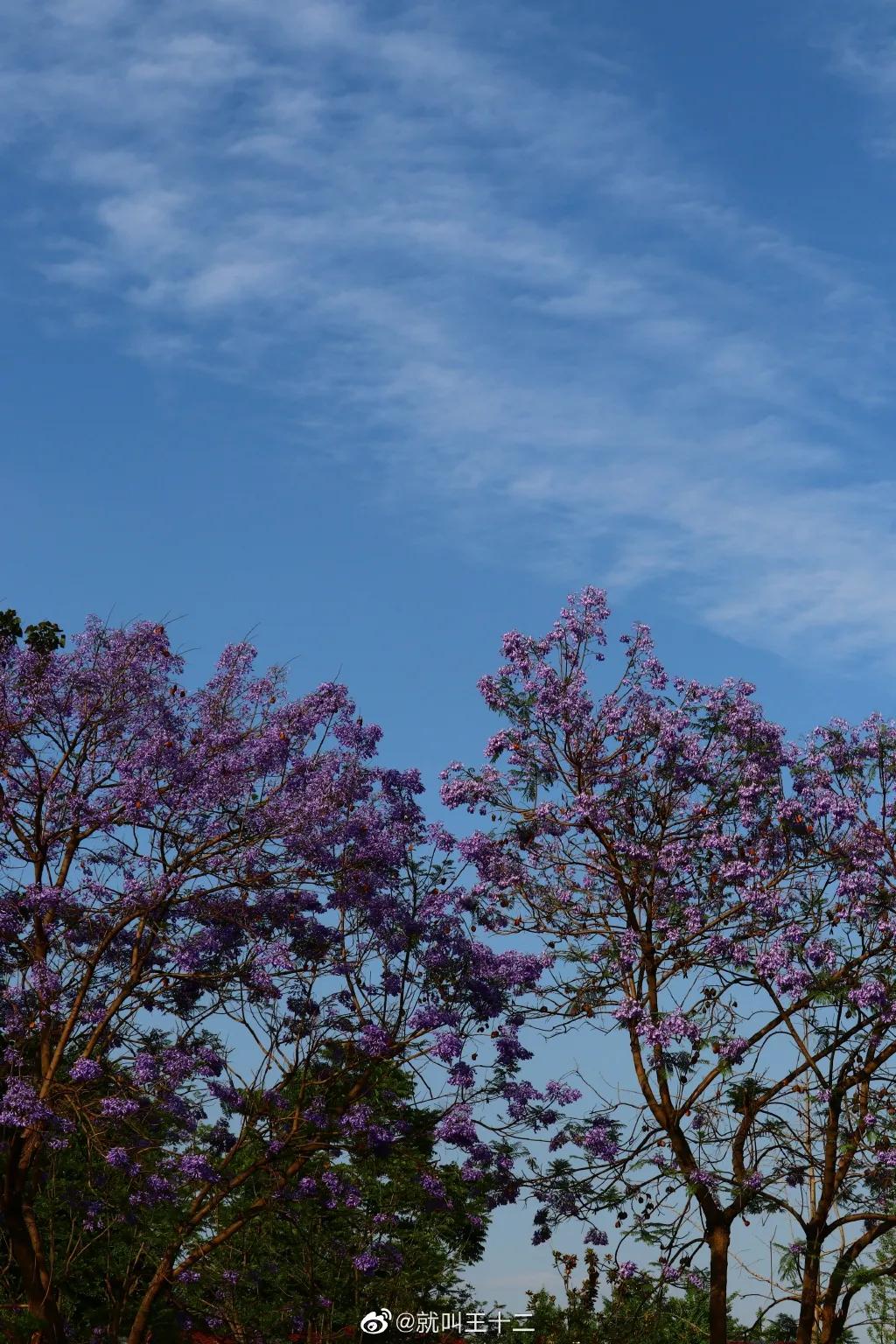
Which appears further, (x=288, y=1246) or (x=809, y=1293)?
(x=288, y=1246)

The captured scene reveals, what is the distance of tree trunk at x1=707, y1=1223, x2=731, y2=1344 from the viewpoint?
17.7 metres

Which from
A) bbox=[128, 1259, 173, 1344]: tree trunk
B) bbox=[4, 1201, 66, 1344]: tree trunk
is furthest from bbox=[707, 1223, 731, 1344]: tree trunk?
bbox=[4, 1201, 66, 1344]: tree trunk

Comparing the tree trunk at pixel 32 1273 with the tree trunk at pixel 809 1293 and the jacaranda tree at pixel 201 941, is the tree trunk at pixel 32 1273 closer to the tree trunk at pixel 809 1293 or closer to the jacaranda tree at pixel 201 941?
A: the jacaranda tree at pixel 201 941

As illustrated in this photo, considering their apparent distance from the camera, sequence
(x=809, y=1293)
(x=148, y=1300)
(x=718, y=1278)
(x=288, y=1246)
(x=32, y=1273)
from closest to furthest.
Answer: (x=32, y=1273)
(x=148, y=1300)
(x=718, y=1278)
(x=809, y=1293)
(x=288, y=1246)

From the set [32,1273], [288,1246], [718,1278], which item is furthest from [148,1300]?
[718,1278]

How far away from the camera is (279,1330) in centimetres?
2088

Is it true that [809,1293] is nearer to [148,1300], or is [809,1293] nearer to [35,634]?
[148,1300]

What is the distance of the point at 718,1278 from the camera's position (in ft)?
58.4

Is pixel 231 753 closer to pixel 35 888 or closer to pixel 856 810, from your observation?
pixel 35 888

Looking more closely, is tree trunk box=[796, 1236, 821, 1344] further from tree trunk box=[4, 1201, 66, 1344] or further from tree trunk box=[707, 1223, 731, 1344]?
tree trunk box=[4, 1201, 66, 1344]

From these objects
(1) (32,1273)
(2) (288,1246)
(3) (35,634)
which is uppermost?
(3) (35,634)

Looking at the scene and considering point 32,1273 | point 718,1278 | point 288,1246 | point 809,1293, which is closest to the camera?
point 32,1273

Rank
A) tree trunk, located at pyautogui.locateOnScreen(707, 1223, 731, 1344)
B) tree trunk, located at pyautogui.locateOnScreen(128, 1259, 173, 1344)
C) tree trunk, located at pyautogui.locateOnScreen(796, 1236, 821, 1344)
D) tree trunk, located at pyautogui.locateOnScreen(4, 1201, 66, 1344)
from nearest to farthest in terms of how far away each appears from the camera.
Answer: tree trunk, located at pyautogui.locateOnScreen(4, 1201, 66, 1344), tree trunk, located at pyautogui.locateOnScreen(128, 1259, 173, 1344), tree trunk, located at pyautogui.locateOnScreen(707, 1223, 731, 1344), tree trunk, located at pyautogui.locateOnScreen(796, 1236, 821, 1344)

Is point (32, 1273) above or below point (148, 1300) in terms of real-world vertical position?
above
